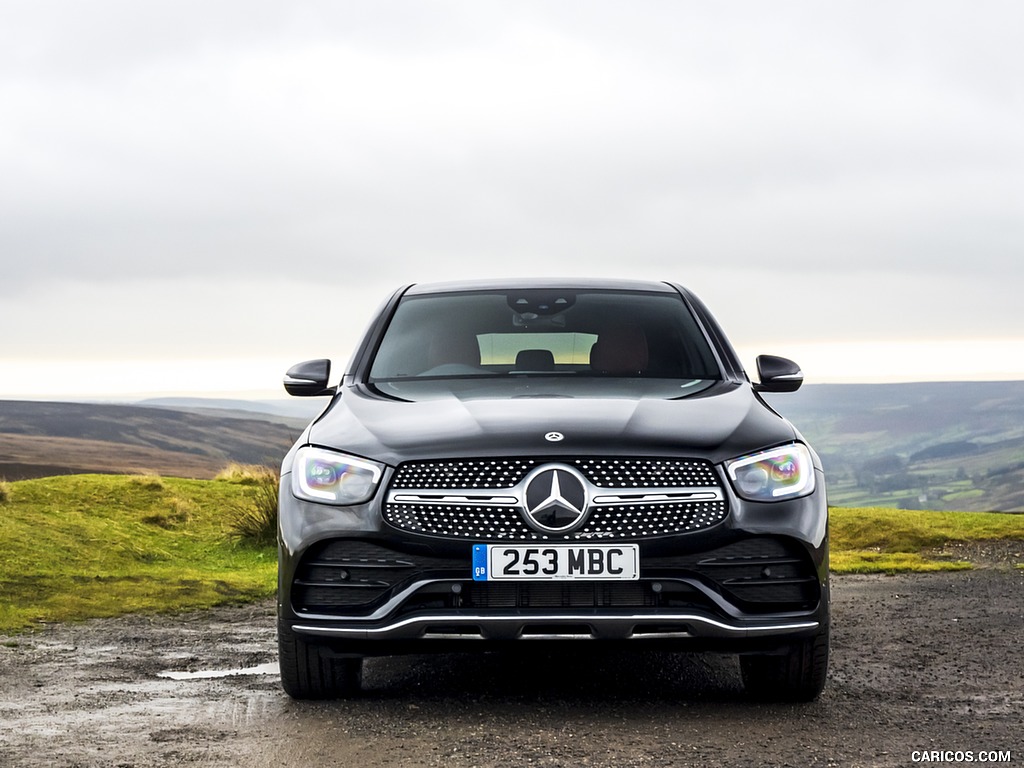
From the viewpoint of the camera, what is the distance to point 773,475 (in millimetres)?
5398

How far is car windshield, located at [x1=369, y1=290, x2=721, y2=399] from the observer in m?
6.57

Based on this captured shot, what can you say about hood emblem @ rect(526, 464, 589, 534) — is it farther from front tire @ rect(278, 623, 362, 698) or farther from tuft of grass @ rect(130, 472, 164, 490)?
tuft of grass @ rect(130, 472, 164, 490)

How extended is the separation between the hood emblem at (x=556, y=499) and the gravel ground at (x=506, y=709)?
0.51 m

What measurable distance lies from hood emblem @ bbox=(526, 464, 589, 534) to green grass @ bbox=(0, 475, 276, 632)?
189 inches

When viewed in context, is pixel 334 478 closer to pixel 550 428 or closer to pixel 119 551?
pixel 550 428

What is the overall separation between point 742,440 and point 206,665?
3.23m

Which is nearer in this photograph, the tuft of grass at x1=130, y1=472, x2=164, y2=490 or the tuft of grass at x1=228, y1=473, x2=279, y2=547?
the tuft of grass at x1=228, y1=473, x2=279, y2=547

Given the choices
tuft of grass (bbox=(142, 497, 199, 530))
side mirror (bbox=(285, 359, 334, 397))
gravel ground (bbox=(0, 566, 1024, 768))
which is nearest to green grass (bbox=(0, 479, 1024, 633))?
tuft of grass (bbox=(142, 497, 199, 530))

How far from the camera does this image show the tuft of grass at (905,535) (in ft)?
44.2

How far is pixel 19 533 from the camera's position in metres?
12.7

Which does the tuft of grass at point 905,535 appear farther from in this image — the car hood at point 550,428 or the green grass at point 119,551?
the car hood at point 550,428

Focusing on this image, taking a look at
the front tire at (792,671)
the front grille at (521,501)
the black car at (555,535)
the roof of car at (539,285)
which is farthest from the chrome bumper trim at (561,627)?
the roof of car at (539,285)

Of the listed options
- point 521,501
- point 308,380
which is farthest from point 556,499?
point 308,380

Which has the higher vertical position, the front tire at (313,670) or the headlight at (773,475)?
the headlight at (773,475)
